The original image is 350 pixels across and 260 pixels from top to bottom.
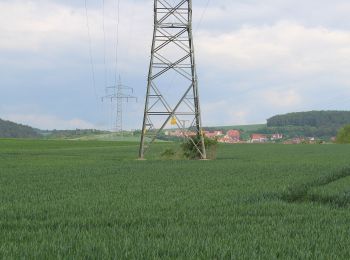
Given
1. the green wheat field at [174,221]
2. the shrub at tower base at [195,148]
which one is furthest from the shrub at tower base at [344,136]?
the green wheat field at [174,221]

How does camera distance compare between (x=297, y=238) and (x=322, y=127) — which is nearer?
(x=297, y=238)

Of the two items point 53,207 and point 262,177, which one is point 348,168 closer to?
point 262,177

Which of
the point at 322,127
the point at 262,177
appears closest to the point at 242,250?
the point at 262,177

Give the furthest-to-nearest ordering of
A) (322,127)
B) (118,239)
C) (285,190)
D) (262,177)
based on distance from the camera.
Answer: (322,127) < (262,177) < (285,190) < (118,239)

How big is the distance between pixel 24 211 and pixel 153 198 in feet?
12.8

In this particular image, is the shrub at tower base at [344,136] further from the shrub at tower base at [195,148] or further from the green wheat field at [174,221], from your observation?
the green wheat field at [174,221]

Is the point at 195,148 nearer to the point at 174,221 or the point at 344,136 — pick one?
the point at 174,221

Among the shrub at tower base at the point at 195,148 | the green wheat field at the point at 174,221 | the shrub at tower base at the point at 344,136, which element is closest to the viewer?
the green wheat field at the point at 174,221

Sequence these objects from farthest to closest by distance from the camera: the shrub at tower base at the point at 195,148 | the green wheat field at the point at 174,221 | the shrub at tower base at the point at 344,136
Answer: the shrub at tower base at the point at 344,136, the shrub at tower base at the point at 195,148, the green wheat field at the point at 174,221

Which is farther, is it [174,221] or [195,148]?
[195,148]

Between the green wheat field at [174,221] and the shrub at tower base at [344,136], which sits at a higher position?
the shrub at tower base at [344,136]

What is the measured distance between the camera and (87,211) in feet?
42.1

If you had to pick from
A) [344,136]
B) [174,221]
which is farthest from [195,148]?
[344,136]

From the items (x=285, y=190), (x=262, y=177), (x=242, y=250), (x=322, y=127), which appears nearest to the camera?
(x=242, y=250)
